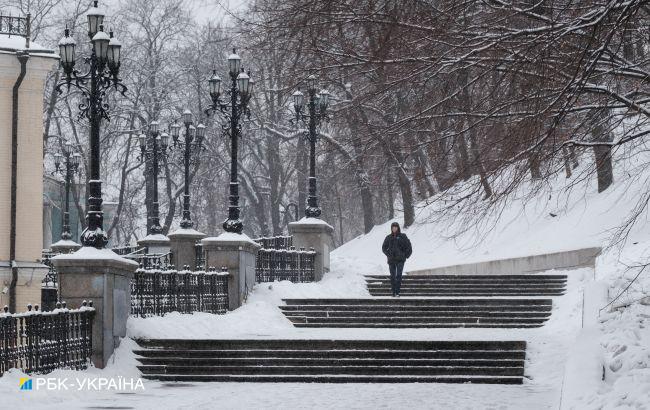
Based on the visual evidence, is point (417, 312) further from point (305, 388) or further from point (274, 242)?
point (274, 242)

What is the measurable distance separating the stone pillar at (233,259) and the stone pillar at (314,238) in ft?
18.6

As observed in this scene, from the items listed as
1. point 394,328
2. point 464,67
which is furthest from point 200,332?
point 464,67

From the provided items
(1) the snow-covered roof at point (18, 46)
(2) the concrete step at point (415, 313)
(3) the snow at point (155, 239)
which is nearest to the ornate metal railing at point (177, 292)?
(2) the concrete step at point (415, 313)

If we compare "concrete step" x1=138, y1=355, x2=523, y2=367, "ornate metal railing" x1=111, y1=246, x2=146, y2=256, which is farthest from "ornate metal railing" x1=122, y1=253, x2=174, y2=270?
"concrete step" x1=138, y1=355, x2=523, y2=367

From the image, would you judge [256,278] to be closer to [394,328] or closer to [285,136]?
[394,328]

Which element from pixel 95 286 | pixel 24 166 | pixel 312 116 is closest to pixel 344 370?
pixel 95 286

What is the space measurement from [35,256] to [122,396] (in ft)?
57.9

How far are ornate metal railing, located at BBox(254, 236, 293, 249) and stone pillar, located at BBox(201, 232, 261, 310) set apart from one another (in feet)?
18.9

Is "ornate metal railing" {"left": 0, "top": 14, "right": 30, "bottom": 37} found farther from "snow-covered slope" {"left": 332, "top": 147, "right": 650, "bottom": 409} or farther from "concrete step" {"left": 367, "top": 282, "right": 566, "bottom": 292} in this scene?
"concrete step" {"left": 367, "top": 282, "right": 566, "bottom": 292}

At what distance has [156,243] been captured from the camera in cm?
3672

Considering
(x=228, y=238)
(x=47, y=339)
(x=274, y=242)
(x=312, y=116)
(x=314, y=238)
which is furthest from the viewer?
(x=274, y=242)

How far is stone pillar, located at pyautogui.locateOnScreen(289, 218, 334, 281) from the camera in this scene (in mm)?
31695

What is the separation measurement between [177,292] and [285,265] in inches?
290

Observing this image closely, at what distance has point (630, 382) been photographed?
42.8 ft
